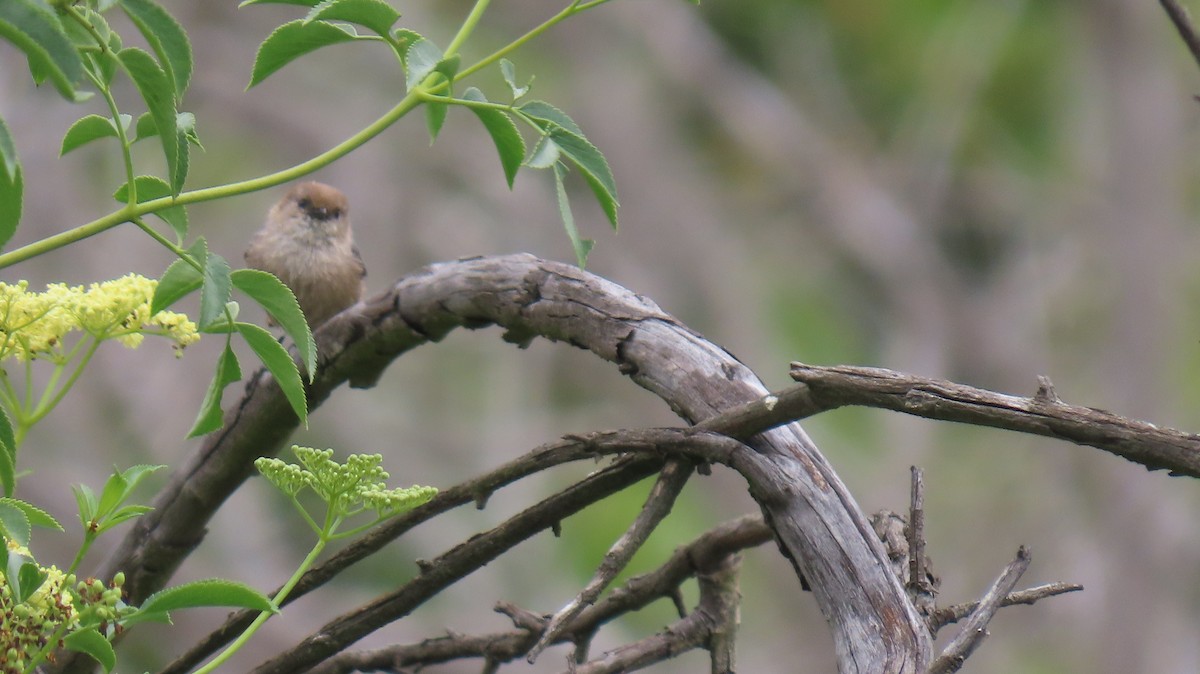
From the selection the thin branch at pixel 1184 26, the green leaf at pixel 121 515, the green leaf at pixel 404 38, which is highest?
the thin branch at pixel 1184 26

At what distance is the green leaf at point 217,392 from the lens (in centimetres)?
142

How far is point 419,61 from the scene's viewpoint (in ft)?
4.26

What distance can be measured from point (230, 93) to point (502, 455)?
2.94m

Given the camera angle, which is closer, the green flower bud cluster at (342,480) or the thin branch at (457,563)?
the green flower bud cluster at (342,480)

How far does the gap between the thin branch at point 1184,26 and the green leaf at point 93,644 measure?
1477mm

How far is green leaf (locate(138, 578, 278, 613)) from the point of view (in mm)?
1249

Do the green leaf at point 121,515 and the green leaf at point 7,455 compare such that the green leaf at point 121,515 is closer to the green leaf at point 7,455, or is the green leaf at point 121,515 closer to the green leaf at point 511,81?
the green leaf at point 7,455


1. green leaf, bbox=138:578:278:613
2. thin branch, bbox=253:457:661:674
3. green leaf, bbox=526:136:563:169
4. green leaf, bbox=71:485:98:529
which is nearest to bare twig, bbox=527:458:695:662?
thin branch, bbox=253:457:661:674

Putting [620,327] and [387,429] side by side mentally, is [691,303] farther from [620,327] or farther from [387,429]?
[620,327]

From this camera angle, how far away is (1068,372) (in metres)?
9.66

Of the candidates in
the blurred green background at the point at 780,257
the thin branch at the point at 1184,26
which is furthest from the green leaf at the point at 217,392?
the blurred green background at the point at 780,257

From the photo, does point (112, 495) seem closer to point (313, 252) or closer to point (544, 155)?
point (544, 155)

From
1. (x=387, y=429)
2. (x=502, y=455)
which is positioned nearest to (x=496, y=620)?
(x=502, y=455)

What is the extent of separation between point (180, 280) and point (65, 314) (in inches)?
6.8
